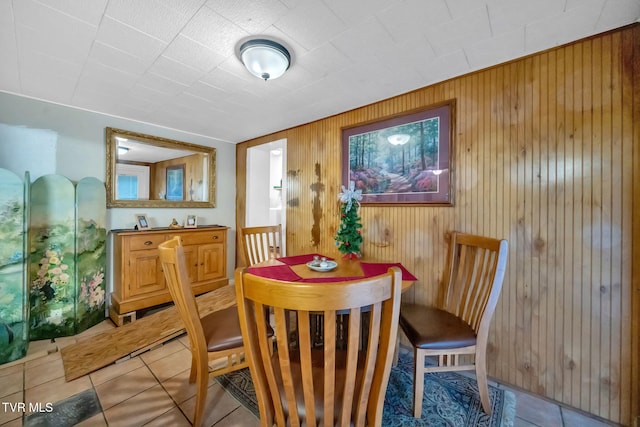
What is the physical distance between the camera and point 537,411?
1.52 metres

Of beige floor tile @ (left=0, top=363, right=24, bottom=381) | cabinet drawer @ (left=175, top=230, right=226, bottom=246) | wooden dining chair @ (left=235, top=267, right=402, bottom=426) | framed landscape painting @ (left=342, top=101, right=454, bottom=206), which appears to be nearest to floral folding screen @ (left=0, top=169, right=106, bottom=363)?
beige floor tile @ (left=0, top=363, right=24, bottom=381)

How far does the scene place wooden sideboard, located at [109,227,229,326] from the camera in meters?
2.60

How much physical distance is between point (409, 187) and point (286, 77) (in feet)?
4.66

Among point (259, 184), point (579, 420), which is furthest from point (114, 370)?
point (579, 420)

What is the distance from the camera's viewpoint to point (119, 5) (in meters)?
1.27

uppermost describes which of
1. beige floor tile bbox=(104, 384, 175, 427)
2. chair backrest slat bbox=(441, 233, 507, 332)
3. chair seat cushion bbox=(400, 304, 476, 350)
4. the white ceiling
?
the white ceiling

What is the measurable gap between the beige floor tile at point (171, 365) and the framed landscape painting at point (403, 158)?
7.00 ft

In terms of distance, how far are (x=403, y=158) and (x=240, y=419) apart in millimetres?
2296

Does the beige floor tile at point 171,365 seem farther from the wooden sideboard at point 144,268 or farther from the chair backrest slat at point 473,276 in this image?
the chair backrest slat at point 473,276

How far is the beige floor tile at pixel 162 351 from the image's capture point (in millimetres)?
2027

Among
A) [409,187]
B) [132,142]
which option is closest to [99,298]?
[132,142]

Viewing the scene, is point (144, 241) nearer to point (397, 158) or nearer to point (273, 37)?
point (273, 37)

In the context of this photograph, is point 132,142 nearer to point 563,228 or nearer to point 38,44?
point 38,44

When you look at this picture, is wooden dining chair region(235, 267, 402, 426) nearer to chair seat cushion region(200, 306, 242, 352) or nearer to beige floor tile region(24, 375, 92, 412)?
chair seat cushion region(200, 306, 242, 352)
